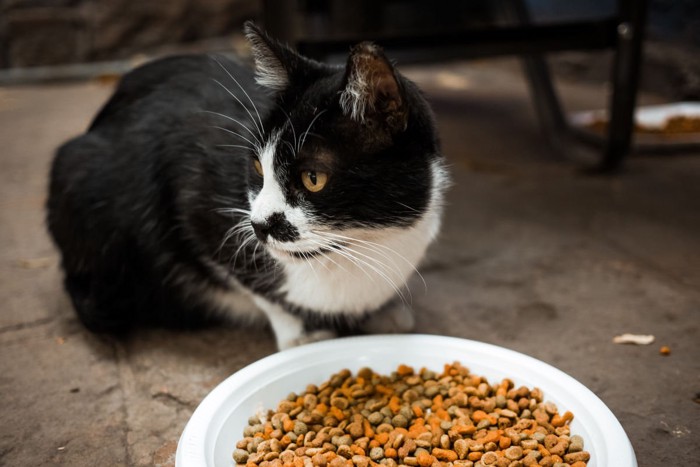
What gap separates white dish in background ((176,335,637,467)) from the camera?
3.32 feet

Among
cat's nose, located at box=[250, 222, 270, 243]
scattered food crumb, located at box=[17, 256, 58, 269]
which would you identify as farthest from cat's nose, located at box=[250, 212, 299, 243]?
scattered food crumb, located at box=[17, 256, 58, 269]

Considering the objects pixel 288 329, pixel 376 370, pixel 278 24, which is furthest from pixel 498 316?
pixel 278 24

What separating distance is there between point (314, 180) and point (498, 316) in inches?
28.9

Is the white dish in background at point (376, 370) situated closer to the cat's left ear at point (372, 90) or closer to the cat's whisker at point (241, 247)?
the cat's whisker at point (241, 247)

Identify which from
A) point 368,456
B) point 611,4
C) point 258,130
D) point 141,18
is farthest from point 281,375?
point 141,18

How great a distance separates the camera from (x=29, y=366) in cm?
141

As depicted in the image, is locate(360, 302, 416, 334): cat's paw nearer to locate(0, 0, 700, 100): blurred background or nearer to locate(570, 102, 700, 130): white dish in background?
locate(0, 0, 700, 100): blurred background

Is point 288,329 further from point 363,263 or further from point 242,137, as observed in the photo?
point 242,137

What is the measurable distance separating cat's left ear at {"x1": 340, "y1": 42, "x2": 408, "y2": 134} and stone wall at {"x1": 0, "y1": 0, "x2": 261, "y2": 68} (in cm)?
450

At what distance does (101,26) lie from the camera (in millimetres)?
4934

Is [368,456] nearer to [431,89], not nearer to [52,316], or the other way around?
[52,316]

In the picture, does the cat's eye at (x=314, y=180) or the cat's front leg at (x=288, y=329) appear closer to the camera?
the cat's eye at (x=314, y=180)

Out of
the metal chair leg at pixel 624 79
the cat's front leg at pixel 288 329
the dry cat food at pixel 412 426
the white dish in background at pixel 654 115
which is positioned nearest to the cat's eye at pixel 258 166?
the cat's front leg at pixel 288 329

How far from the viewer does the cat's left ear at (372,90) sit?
983 millimetres
